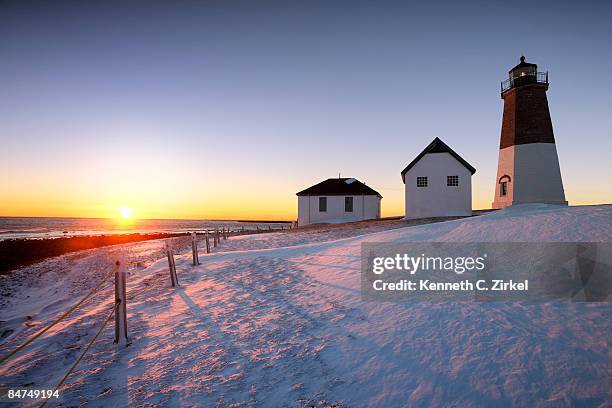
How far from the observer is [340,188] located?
36.0 m

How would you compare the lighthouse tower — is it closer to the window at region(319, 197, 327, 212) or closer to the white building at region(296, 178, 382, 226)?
the white building at region(296, 178, 382, 226)

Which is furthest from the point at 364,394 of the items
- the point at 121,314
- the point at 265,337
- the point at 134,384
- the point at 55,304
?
the point at 55,304

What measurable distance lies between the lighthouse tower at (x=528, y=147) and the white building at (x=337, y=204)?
1397cm

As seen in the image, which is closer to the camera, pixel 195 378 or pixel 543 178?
pixel 195 378

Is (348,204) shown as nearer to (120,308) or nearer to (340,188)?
(340,188)

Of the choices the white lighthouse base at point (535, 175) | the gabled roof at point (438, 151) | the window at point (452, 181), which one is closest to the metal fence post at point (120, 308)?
the gabled roof at point (438, 151)

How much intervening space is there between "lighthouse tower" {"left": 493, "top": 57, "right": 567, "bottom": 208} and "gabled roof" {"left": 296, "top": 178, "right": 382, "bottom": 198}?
47.4 feet

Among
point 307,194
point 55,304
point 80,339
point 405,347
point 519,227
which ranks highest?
point 307,194

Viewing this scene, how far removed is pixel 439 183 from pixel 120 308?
25128 millimetres

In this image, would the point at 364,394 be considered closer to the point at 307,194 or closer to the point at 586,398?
the point at 586,398

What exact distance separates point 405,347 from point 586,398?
2284mm

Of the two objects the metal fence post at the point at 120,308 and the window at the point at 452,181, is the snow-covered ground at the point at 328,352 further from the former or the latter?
the window at the point at 452,181

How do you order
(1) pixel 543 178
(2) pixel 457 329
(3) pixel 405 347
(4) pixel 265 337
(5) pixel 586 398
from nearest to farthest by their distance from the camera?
(5) pixel 586 398 → (3) pixel 405 347 → (2) pixel 457 329 → (4) pixel 265 337 → (1) pixel 543 178

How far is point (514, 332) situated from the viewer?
509 centimetres
